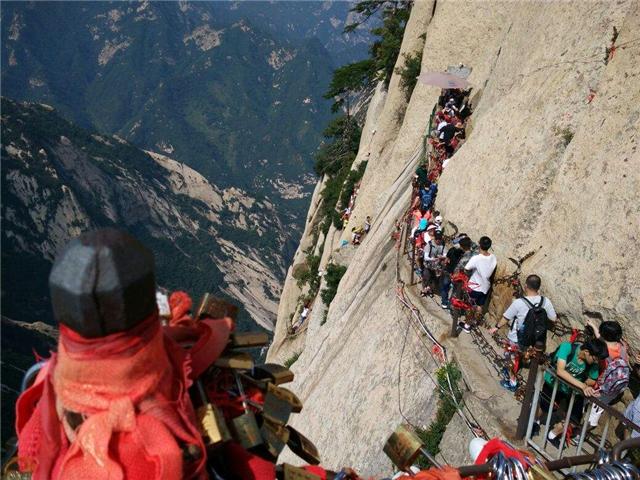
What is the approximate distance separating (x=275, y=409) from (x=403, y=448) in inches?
40.2

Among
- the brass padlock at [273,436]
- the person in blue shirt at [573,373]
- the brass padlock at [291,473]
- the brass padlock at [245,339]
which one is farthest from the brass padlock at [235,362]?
the person in blue shirt at [573,373]

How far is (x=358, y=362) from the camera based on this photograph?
33.5 feet

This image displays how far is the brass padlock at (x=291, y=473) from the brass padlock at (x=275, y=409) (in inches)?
10.4

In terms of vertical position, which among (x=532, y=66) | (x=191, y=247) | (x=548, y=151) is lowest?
(x=191, y=247)

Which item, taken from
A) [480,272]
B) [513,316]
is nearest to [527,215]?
[480,272]

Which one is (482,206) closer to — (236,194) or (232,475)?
(232,475)

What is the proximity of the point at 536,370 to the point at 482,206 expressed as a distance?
4.91 m

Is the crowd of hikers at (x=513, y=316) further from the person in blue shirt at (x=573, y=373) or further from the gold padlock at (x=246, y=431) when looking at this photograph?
the gold padlock at (x=246, y=431)

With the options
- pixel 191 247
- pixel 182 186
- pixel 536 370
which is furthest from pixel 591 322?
pixel 182 186

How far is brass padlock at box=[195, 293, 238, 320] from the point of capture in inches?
117

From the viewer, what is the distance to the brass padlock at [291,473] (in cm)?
293

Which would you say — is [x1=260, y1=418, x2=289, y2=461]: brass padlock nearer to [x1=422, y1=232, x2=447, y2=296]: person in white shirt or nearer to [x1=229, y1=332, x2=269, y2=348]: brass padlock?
[x1=229, y1=332, x2=269, y2=348]: brass padlock

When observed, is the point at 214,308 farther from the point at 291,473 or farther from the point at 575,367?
the point at 575,367

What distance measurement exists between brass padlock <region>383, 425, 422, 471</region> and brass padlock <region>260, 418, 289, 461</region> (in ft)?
2.95
